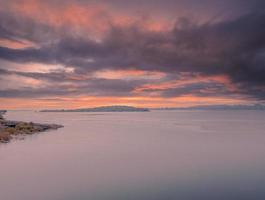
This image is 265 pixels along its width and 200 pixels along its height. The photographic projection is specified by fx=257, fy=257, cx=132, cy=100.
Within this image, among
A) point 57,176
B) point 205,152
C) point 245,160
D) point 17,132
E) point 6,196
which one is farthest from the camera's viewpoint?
point 17,132

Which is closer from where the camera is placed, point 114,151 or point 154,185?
point 154,185

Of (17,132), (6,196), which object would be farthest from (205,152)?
(17,132)

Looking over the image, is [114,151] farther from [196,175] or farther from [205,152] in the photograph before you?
[196,175]

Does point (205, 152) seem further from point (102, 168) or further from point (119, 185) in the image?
point (119, 185)

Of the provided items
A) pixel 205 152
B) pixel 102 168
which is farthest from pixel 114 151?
pixel 205 152

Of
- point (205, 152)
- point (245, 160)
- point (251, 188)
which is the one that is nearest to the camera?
point (251, 188)

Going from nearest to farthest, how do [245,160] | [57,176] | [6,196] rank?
[6,196], [57,176], [245,160]

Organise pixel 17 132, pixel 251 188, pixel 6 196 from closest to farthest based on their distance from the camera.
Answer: pixel 6 196, pixel 251 188, pixel 17 132

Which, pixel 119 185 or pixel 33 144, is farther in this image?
pixel 33 144
